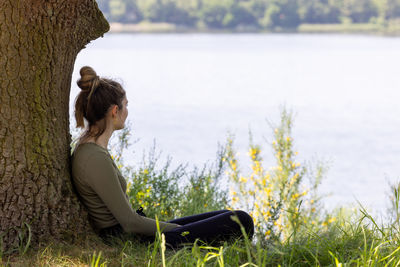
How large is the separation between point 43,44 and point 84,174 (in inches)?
24.6

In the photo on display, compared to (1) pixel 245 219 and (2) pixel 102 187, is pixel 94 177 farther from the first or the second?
(1) pixel 245 219

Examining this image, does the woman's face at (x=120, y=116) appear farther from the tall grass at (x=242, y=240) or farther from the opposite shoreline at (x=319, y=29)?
the opposite shoreline at (x=319, y=29)

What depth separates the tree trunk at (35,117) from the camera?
8.07 ft

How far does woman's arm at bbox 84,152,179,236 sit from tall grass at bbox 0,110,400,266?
0.10m

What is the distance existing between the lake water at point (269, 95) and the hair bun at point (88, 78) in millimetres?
1395

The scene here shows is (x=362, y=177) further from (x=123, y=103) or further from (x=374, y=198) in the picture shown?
(x=123, y=103)

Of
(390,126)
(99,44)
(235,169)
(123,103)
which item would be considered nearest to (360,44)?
(99,44)

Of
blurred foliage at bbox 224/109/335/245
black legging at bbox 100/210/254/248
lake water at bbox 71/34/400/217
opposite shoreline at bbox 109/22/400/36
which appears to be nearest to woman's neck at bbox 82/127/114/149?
black legging at bbox 100/210/254/248

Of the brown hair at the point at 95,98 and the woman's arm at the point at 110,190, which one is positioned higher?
the brown hair at the point at 95,98

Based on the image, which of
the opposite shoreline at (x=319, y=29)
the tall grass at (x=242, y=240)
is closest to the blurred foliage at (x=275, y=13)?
the opposite shoreline at (x=319, y=29)

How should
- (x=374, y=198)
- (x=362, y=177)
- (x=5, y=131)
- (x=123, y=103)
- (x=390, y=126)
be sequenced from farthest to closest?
(x=390, y=126), (x=362, y=177), (x=374, y=198), (x=123, y=103), (x=5, y=131)

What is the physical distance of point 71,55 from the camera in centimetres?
268

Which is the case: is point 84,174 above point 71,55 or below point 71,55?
below

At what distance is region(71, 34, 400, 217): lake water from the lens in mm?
10336
